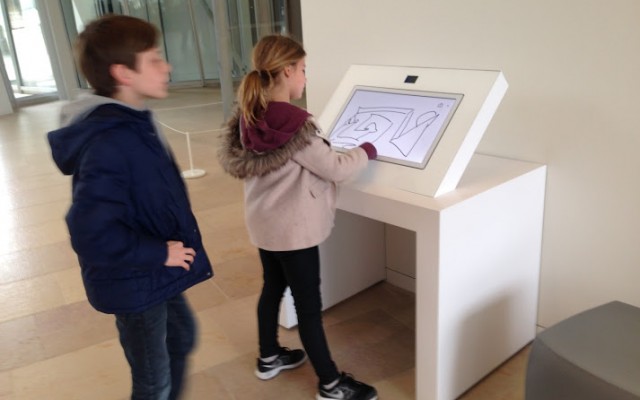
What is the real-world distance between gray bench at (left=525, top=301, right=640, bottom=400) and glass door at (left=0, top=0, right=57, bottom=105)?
1232 cm

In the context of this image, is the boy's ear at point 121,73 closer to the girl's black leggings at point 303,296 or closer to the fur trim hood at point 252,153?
the fur trim hood at point 252,153

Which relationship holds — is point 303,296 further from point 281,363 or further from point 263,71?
point 263,71

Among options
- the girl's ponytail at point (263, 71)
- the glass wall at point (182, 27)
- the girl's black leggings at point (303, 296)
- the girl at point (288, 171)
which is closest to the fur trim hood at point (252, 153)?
the girl at point (288, 171)

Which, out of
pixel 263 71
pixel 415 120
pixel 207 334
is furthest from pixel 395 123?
pixel 207 334

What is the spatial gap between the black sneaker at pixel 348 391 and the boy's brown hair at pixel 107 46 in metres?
1.33

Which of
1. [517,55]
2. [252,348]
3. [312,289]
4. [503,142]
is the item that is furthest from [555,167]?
[252,348]

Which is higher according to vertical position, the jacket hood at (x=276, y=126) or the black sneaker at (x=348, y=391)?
the jacket hood at (x=276, y=126)

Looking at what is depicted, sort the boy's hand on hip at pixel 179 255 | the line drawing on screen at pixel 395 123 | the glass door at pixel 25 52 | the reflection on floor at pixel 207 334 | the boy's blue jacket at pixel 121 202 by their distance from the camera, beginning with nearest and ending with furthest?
1. the boy's blue jacket at pixel 121 202
2. the boy's hand on hip at pixel 179 255
3. the line drawing on screen at pixel 395 123
4. the reflection on floor at pixel 207 334
5. the glass door at pixel 25 52

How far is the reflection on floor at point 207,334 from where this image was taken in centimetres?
224

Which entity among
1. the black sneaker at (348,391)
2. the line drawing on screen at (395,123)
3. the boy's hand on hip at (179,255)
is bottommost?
the black sneaker at (348,391)

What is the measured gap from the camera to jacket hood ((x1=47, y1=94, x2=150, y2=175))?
1.31 meters

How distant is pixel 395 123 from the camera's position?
86.0 inches

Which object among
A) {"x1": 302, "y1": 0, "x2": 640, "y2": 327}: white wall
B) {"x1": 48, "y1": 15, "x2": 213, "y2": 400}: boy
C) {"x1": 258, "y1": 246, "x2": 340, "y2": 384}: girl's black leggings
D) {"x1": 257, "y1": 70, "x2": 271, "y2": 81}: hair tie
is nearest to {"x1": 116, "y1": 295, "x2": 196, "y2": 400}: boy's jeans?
{"x1": 48, "y1": 15, "x2": 213, "y2": 400}: boy

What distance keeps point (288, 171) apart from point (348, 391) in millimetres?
893
